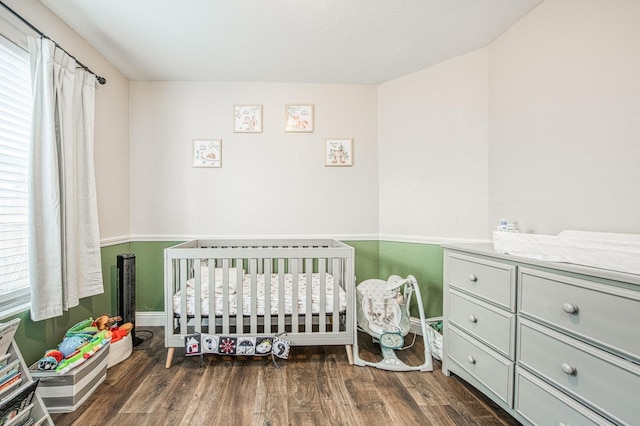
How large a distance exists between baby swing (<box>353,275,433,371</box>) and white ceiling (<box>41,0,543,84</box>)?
5.69 ft

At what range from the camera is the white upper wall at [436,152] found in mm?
2152

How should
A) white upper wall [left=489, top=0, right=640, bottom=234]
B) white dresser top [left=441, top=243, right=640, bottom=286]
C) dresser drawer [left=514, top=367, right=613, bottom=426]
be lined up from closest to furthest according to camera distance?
1. white dresser top [left=441, top=243, right=640, bottom=286]
2. dresser drawer [left=514, top=367, right=613, bottom=426]
3. white upper wall [left=489, top=0, right=640, bottom=234]

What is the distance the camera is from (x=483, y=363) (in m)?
1.47

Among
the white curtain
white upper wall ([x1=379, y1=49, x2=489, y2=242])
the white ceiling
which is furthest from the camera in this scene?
white upper wall ([x1=379, y1=49, x2=489, y2=242])

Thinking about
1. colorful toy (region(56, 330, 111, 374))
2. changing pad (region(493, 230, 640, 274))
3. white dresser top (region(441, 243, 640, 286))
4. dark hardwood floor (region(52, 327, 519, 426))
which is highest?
changing pad (region(493, 230, 640, 274))

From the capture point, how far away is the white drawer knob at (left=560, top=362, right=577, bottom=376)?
1056mm

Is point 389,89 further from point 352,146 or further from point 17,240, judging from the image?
point 17,240

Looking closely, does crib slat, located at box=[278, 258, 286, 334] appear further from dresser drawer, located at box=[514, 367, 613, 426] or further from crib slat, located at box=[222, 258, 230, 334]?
dresser drawer, located at box=[514, 367, 613, 426]

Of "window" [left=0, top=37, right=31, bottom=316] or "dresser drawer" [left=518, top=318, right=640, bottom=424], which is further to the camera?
"window" [left=0, top=37, right=31, bottom=316]

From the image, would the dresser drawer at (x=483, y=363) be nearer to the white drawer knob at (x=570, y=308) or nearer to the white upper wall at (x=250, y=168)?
the white drawer knob at (x=570, y=308)

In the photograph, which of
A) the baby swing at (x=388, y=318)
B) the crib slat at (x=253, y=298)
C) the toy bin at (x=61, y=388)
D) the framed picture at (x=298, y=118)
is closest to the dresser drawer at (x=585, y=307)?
the baby swing at (x=388, y=318)

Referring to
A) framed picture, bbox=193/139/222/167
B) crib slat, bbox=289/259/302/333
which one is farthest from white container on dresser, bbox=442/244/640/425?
framed picture, bbox=193/139/222/167

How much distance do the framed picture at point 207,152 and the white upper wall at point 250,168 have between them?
49 mm

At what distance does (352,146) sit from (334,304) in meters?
1.48
